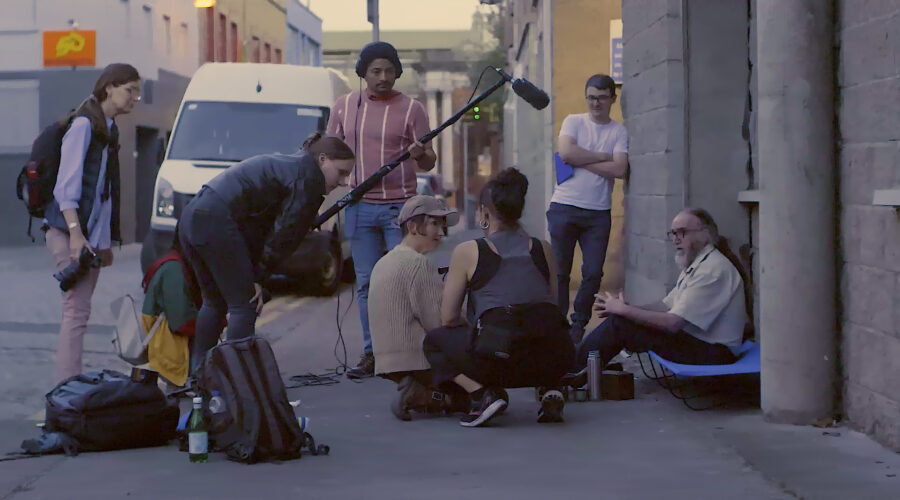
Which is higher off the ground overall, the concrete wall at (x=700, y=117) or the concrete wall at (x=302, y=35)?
the concrete wall at (x=302, y=35)

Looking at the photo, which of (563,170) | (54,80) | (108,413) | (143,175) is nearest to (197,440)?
(108,413)

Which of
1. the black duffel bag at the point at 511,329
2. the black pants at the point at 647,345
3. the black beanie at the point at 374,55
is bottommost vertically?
the black pants at the point at 647,345

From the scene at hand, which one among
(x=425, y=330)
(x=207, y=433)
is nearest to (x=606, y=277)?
(x=425, y=330)

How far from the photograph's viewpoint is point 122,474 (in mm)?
6070

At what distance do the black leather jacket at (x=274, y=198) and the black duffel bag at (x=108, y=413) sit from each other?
0.98m

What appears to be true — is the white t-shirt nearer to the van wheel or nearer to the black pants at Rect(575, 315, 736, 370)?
the black pants at Rect(575, 315, 736, 370)

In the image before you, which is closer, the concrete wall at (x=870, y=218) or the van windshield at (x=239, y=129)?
the concrete wall at (x=870, y=218)

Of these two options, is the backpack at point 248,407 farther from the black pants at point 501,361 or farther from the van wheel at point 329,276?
the van wheel at point 329,276

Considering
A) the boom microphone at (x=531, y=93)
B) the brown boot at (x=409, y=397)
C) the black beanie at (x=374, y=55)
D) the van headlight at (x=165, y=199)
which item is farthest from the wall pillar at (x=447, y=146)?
the brown boot at (x=409, y=397)

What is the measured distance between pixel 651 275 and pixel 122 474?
16.1ft

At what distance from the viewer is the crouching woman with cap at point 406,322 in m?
7.54

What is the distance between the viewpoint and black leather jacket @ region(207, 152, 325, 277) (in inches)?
281

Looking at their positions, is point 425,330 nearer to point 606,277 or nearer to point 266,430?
point 266,430

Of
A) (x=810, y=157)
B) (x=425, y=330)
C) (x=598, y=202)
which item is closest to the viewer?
(x=810, y=157)
